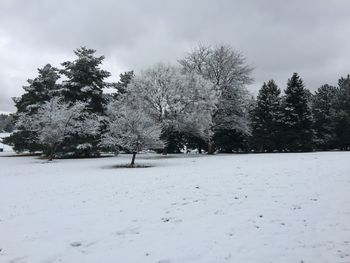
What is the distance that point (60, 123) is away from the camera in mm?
29984

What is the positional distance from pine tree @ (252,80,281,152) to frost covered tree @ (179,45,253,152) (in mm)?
8193

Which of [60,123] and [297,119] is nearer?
[60,123]

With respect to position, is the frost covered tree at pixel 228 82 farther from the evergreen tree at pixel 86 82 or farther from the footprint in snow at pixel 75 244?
the footprint in snow at pixel 75 244

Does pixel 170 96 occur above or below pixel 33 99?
below

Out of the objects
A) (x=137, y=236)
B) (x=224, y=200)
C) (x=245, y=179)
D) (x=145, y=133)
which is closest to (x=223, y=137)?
(x=145, y=133)

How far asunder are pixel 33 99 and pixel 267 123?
31437mm

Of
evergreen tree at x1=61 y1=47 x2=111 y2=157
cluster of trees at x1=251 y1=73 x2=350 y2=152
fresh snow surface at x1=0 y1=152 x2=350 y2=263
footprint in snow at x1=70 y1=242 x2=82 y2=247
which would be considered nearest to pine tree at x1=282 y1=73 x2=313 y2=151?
cluster of trees at x1=251 y1=73 x2=350 y2=152

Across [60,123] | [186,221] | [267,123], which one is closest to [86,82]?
[60,123]

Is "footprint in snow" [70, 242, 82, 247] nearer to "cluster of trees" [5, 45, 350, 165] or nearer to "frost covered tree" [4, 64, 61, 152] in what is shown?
"cluster of trees" [5, 45, 350, 165]

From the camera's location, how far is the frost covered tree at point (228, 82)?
1404 inches

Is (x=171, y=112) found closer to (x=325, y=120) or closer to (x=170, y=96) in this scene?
(x=170, y=96)

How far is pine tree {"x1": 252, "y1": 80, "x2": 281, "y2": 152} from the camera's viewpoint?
142 feet

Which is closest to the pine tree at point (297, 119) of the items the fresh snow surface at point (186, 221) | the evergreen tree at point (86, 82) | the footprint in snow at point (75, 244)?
the evergreen tree at point (86, 82)

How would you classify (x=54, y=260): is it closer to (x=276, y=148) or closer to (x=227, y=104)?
(x=227, y=104)
